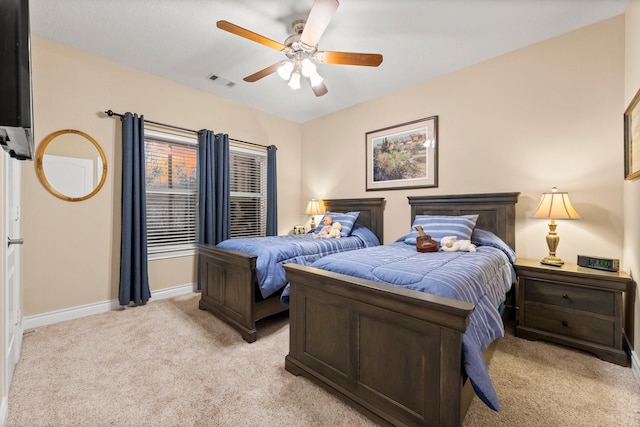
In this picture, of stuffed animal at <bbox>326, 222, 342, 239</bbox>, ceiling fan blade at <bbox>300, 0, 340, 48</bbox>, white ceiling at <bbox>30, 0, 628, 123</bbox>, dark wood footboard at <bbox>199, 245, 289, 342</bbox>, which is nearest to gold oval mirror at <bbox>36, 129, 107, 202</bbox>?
white ceiling at <bbox>30, 0, 628, 123</bbox>

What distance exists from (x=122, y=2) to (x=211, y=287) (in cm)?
268

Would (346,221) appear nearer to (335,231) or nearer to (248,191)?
(335,231)

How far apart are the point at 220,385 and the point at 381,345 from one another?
3.69 ft

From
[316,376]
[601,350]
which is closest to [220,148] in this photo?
[316,376]

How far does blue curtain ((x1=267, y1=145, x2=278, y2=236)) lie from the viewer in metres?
4.55

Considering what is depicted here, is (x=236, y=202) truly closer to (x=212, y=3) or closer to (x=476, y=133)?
(x=212, y=3)

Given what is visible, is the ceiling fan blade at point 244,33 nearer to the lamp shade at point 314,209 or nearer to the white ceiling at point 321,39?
the white ceiling at point 321,39

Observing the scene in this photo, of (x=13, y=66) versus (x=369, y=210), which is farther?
(x=369, y=210)

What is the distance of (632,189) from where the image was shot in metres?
2.06

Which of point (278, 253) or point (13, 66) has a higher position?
point (13, 66)

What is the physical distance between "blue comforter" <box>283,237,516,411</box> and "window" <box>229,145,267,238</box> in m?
2.72

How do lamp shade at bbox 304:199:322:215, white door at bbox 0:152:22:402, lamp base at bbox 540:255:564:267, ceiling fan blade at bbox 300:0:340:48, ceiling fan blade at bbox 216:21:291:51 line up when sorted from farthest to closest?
lamp shade at bbox 304:199:322:215 → lamp base at bbox 540:255:564:267 → ceiling fan blade at bbox 216:21:291:51 → ceiling fan blade at bbox 300:0:340:48 → white door at bbox 0:152:22:402

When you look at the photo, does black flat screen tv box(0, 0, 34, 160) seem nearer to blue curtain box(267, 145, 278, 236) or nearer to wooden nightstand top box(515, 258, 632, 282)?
wooden nightstand top box(515, 258, 632, 282)

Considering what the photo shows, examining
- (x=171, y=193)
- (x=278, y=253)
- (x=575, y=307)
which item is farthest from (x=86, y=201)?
(x=575, y=307)
